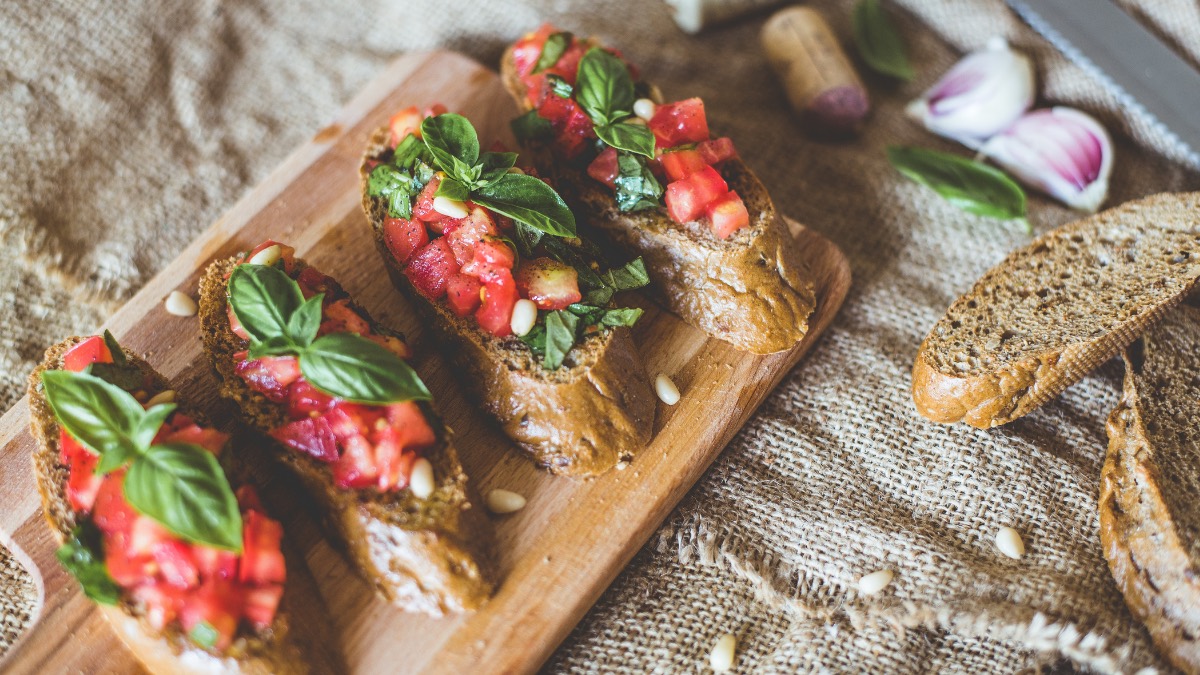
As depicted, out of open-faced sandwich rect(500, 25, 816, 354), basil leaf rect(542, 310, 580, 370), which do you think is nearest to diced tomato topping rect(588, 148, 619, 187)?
open-faced sandwich rect(500, 25, 816, 354)

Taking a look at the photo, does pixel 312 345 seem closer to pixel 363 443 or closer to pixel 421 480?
pixel 363 443

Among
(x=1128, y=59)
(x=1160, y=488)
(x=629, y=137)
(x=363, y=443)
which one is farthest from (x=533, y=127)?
(x=1128, y=59)

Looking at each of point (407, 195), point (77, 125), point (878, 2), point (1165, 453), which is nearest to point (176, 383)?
point (407, 195)

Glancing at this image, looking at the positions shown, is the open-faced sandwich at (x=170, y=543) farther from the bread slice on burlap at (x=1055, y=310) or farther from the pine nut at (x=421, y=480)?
the bread slice on burlap at (x=1055, y=310)

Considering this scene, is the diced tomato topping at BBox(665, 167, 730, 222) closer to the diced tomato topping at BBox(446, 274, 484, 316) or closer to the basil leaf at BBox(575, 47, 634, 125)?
the basil leaf at BBox(575, 47, 634, 125)

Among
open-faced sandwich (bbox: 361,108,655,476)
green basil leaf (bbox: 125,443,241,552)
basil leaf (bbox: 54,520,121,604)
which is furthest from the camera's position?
open-faced sandwich (bbox: 361,108,655,476)

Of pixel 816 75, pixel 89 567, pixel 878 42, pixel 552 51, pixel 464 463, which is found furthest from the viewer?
pixel 878 42
